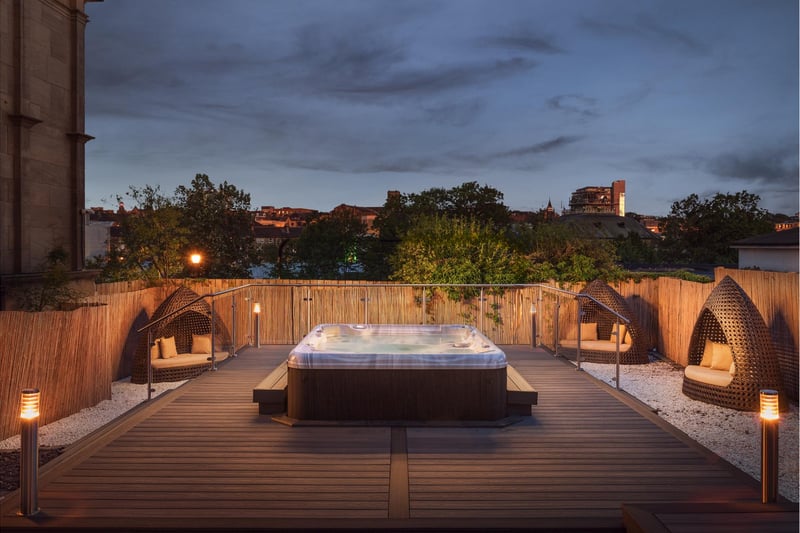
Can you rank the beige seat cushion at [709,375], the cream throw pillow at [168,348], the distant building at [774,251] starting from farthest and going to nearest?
the distant building at [774,251], the cream throw pillow at [168,348], the beige seat cushion at [709,375]

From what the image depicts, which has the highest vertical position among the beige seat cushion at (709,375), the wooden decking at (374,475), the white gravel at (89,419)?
the beige seat cushion at (709,375)

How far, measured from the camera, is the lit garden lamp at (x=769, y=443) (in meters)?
3.55

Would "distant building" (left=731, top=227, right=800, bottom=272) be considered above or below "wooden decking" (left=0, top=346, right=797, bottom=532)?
above

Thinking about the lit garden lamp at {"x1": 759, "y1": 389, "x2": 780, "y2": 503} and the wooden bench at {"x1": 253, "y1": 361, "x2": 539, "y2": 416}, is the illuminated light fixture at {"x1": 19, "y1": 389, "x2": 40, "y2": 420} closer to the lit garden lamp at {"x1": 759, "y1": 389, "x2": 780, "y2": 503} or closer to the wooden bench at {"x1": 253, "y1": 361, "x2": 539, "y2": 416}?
the wooden bench at {"x1": 253, "y1": 361, "x2": 539, "y2": 416}

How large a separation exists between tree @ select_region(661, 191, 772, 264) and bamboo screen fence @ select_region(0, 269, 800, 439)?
18.8 m

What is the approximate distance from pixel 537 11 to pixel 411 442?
13.2 meters

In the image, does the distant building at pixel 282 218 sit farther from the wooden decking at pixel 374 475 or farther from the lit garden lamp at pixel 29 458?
the lit garden lamp at pixel 29 458

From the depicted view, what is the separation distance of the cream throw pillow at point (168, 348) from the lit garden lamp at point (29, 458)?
21.0 ft

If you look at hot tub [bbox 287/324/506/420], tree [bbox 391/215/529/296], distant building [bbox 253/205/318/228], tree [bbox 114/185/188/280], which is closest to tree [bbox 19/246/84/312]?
hot tub [bbox 287/324/506/420]

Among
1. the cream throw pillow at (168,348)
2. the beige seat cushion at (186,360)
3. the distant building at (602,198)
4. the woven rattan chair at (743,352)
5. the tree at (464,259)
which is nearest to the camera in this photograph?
the woven rattan chair at (743,352)

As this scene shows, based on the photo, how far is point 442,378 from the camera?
5.56 metres

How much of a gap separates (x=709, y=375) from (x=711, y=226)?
2382 cm

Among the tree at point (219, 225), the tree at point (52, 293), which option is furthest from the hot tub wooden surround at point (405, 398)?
the tree at point (219, 225)

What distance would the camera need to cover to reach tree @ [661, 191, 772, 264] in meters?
27.8
